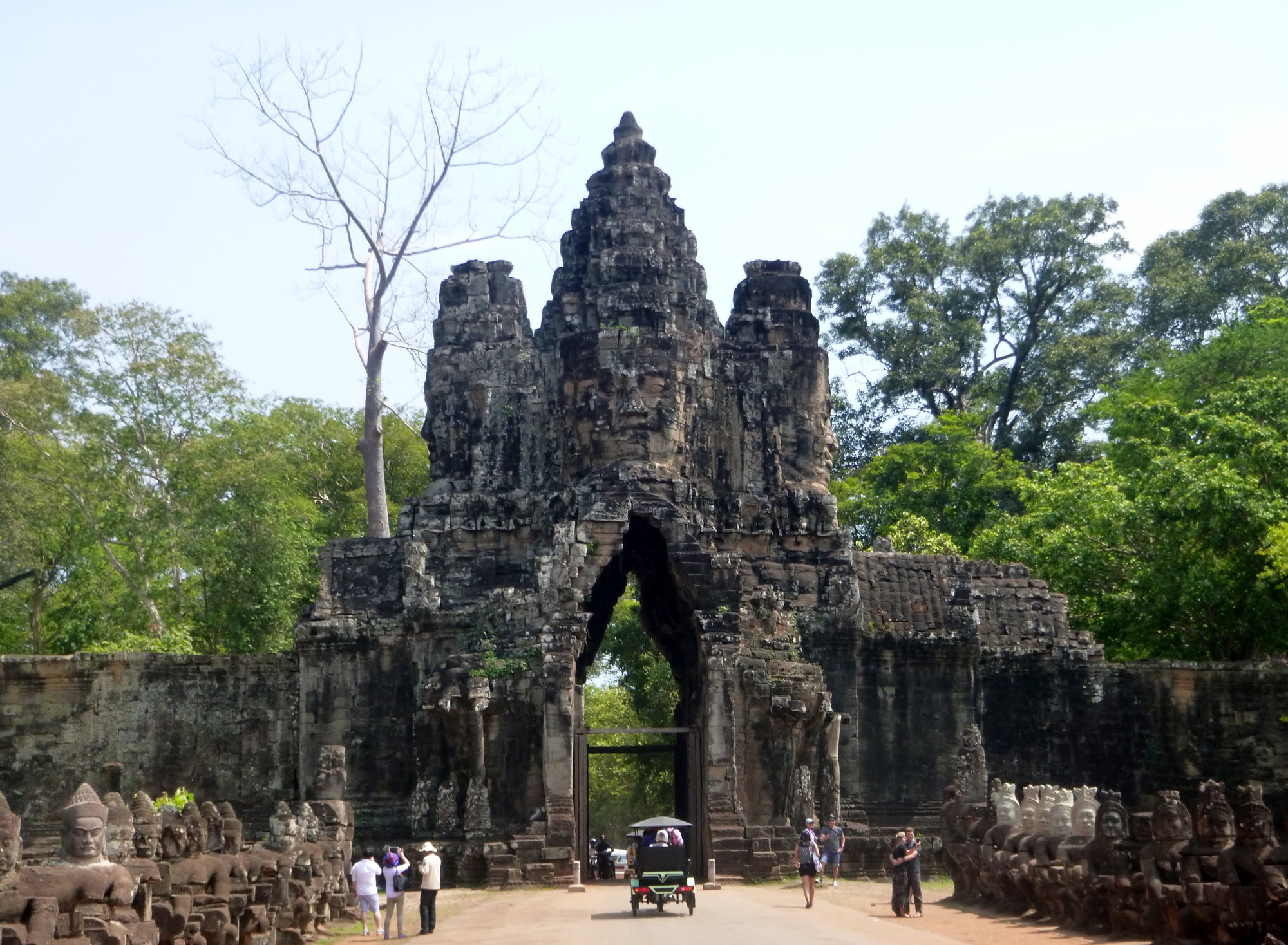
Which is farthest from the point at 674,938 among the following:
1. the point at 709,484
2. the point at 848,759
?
the point at 709,484

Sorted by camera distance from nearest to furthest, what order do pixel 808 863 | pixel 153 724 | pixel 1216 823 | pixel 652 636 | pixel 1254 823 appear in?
pixel 1254 823 → pixel 1216 823 → pixel 808 863 → pixel 153 724 → pixel 652 636

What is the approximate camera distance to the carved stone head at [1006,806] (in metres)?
20.6

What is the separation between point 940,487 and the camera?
147 feet

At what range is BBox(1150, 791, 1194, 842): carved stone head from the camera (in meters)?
15.4

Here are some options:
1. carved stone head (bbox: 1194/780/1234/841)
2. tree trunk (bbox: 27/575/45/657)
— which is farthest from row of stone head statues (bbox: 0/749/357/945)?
tree trunk (bbox: 27/575/45/657)

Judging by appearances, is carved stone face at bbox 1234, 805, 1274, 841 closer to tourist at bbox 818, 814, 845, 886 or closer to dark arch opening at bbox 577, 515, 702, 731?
tourist at bbox 818, 814, 845, 886

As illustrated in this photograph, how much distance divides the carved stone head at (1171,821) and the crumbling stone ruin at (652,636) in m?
9.68

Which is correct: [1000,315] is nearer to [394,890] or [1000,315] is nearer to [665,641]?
[665,641]

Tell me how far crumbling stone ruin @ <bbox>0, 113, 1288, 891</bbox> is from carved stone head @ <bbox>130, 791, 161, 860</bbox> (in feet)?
24.6

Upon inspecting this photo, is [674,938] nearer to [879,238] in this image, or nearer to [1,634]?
[1,634]

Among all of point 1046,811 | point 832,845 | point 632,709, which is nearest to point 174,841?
point 1046,811

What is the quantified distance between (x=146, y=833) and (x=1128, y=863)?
29.2 ft

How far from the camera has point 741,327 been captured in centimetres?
3047

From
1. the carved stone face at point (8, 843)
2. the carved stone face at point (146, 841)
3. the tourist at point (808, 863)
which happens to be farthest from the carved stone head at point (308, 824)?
the carved stone face at point (8, 843)
